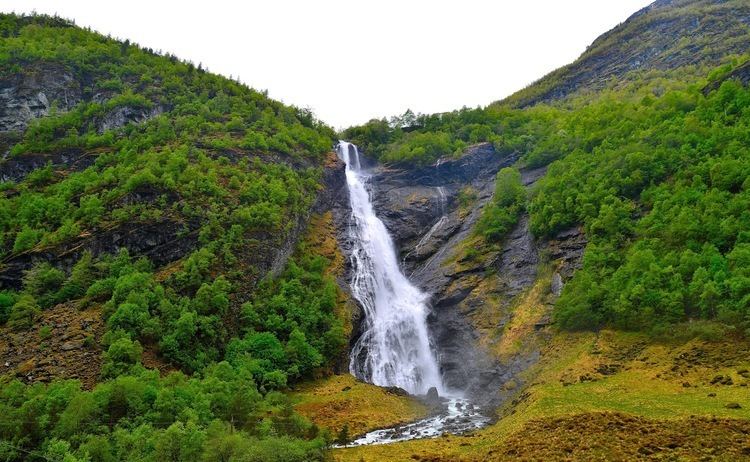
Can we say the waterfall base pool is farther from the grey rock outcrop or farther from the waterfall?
the grey rock outcrop

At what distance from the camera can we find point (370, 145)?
75438 mm

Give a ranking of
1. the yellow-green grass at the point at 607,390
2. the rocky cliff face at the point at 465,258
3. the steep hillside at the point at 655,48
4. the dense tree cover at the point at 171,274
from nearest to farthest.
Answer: the yellow-green grass at the point at 607,390
the dense tree cover at the point at 171,274
the rocky cliff face at the point at 465,258
the steep hillside at the point at 655,48

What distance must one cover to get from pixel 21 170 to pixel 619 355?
5660 centimetres

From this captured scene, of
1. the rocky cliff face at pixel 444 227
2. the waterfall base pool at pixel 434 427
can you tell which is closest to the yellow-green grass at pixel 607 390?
the waterfall base pool at pixel 434 427

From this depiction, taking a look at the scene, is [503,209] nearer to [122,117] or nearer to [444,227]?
[444,227]

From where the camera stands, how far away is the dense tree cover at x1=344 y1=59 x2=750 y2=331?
98.3 ft

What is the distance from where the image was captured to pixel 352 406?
98.7 ft

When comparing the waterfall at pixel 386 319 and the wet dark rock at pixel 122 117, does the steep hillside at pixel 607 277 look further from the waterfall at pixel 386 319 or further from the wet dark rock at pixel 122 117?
the wet dark rock at pixel 122 117

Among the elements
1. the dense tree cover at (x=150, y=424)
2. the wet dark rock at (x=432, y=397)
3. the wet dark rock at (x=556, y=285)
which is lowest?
the wet dark rock at (x=432, y=397)

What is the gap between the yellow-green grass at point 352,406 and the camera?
27750 mm

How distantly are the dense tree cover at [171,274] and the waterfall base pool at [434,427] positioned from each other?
16.5 ft


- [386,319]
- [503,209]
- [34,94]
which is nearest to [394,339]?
[386,319]

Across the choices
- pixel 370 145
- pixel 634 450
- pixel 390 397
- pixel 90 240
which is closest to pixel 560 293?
pixel 390 397

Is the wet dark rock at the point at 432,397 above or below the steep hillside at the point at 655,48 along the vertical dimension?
below
